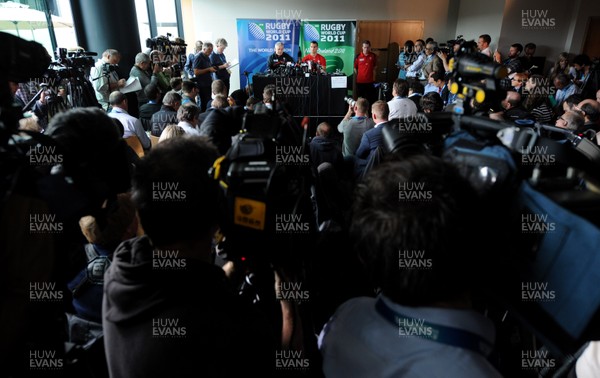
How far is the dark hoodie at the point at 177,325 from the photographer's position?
0.79 meters

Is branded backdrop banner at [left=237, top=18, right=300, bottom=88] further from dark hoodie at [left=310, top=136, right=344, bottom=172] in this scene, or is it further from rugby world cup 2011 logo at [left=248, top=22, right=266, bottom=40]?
dark hoodie at [left=310, top=136, right=344, bottom=172]

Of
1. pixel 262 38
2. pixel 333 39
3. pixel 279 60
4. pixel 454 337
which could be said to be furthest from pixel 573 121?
pixel 262 38

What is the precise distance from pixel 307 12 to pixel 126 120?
673 cm

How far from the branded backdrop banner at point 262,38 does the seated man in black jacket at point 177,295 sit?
808 cm

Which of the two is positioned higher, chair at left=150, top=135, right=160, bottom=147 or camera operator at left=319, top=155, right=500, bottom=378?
camera operator at left=319, top=155, right=500, bottom=378

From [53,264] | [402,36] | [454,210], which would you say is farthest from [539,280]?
[402,36]

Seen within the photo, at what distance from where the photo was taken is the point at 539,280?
0.67 meters

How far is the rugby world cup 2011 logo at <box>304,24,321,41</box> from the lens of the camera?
847cm

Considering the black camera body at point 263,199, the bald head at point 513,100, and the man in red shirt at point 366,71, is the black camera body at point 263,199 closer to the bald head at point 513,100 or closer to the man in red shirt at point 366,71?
the bald head at point 513,100

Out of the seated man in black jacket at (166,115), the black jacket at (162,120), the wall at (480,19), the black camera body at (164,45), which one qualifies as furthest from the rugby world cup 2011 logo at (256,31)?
the black jacket at (162,120)

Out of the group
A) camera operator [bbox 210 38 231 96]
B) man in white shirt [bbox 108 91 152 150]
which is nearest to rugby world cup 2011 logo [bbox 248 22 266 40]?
camera operator [bbox 210 38 231 96]

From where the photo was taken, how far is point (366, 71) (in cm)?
810

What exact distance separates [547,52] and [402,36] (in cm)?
313

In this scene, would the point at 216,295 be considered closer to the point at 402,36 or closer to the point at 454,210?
the point at 454,210
